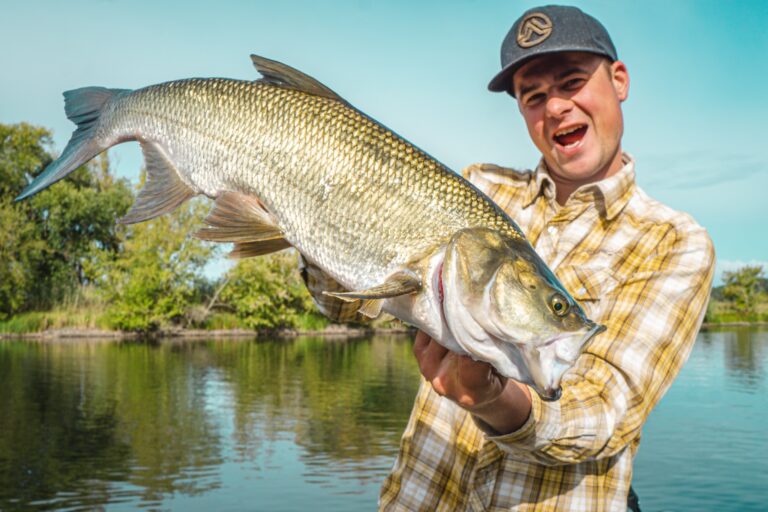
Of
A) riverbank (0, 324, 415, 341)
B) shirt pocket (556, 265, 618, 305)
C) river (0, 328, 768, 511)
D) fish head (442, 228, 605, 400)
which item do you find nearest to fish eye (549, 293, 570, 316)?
fish head (442, 228, 605, 400)

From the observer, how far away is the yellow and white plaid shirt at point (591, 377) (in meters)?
2.56

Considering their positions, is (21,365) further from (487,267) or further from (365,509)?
(487,267)

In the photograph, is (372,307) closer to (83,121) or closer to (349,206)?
(349,206)

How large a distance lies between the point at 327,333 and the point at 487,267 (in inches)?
2134

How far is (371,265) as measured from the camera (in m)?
2.59

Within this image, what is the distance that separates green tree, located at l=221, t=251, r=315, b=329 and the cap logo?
47.7 metres

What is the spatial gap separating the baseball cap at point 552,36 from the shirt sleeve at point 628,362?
85 centimetres

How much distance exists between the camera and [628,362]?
2695mm

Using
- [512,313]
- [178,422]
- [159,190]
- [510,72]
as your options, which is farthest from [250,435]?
[512,313]

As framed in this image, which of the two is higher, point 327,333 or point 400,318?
point 400,318

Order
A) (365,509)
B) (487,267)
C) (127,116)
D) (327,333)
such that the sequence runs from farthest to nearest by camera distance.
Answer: (327,333) < (365,509) < (127,116) < (487,267)

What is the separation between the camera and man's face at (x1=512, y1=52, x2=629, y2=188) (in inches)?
127

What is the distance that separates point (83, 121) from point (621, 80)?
8.11 ft

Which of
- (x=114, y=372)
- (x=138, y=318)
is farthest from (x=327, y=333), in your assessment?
(x=114, y=372)
